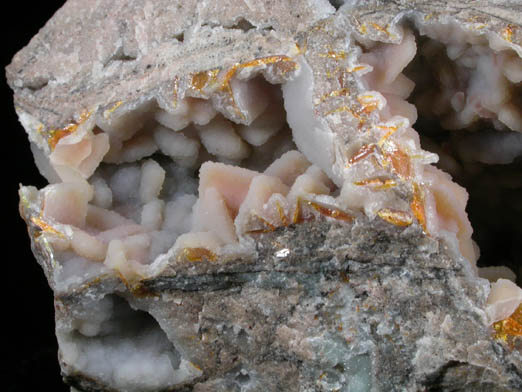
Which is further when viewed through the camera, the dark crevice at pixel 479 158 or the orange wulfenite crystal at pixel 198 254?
the dark crevice at pixel 479 158

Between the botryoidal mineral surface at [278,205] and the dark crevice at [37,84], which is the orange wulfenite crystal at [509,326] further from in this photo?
the dark crevice at [37,84]

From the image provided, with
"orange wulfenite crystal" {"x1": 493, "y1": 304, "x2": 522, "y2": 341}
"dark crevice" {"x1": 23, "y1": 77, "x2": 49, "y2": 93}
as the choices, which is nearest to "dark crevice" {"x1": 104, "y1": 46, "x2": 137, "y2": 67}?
"dark crevice" {"x1": 23, "y1": 77, "x2": 49, "y2": 93}

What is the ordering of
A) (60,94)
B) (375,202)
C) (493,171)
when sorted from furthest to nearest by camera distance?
1. (493,171)
2. (60,94)
3. (375,202)

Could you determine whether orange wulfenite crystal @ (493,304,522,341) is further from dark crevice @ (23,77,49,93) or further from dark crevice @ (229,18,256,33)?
dark crevice @ (23,77,49,93)

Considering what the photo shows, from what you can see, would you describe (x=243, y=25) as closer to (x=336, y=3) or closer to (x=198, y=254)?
(x=336, y=3)

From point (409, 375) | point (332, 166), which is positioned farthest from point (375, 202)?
point (409, 375)

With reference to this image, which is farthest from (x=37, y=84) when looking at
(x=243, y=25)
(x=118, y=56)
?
(x=243, y=25)

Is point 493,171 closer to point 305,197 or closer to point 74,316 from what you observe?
point 305,197

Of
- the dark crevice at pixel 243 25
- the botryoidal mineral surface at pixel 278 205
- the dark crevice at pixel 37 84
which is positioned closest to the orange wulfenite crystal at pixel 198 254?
the botryoidal mineral surface at pixel 278 205
